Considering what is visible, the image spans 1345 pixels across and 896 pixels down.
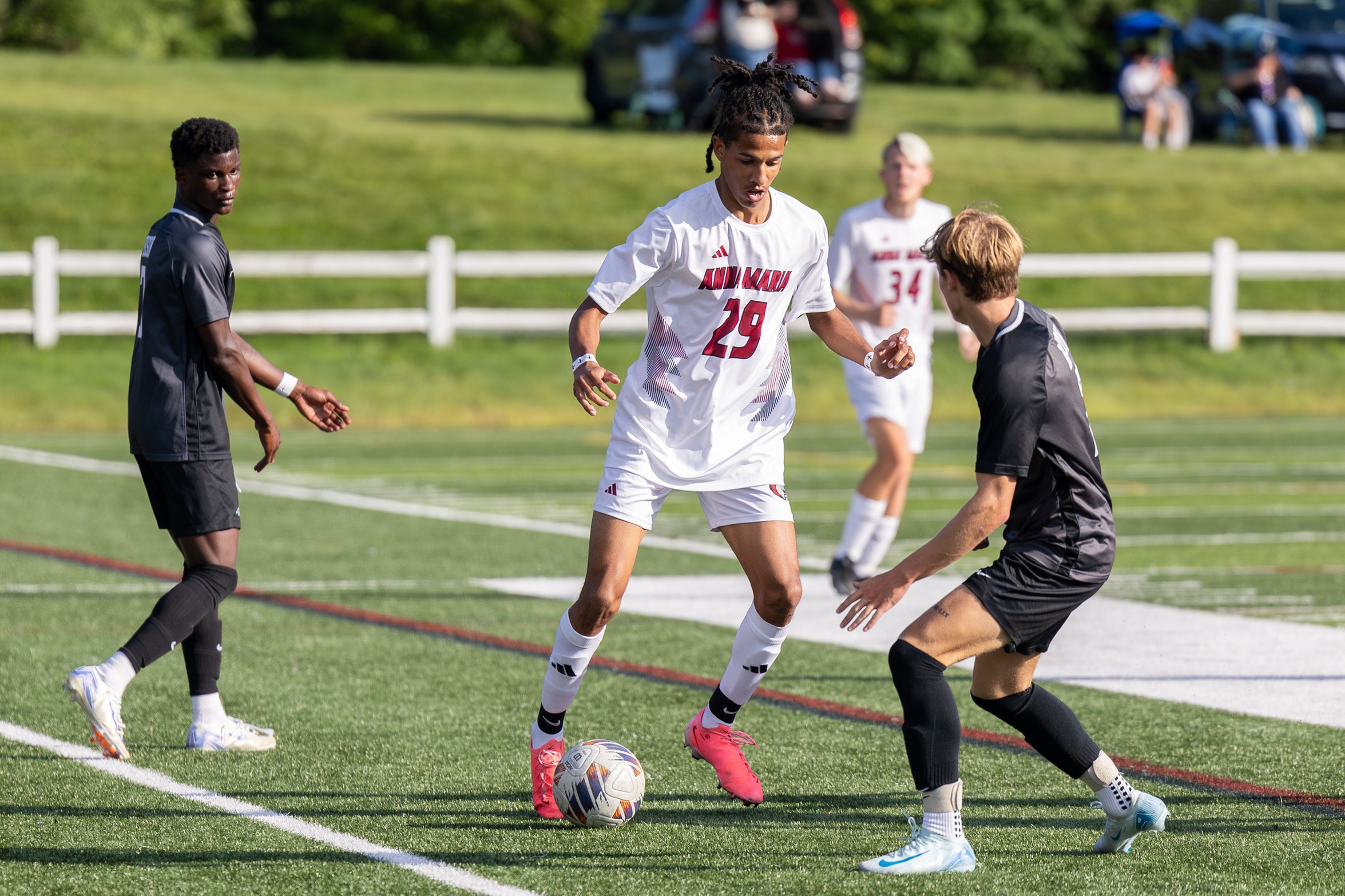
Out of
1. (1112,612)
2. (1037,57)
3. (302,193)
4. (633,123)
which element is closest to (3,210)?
(302,193)

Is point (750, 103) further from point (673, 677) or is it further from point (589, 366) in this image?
point (673, 677)

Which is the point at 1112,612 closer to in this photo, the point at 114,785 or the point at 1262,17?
the point at 114,785

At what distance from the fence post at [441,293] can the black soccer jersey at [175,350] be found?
1541 centimetres

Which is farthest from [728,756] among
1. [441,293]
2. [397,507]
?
[441,293]

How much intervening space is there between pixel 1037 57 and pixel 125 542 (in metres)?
59.0

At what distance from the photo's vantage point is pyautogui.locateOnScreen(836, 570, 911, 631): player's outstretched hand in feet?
15.7

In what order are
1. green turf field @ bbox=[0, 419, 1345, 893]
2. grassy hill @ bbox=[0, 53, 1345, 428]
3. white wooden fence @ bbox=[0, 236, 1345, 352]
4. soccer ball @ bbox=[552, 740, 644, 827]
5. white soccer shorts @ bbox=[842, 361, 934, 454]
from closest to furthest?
green turf field @ bbox=[0, 419, 1345, 893] < soccer ball @ bbox=[552, 740, 644, 827] < white soccer shorts @ bbox=[842, 361, 934, 454] < white wooden fence @ bbox=[0, 236, 1345, 352] < grassy hill @ bbox=[0, 53, 1345, 428]

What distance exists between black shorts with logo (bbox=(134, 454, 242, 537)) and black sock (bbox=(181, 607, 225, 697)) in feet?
1.10

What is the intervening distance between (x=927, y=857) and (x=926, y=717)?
39 cm

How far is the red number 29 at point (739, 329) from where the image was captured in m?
5.69

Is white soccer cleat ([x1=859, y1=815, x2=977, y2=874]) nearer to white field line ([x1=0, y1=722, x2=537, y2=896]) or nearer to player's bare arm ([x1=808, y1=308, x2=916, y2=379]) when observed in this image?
white field line ([x1=0, y1=722, x2=537, y2=896])

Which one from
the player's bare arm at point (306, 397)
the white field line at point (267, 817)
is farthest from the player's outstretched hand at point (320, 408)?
the white field line at point (267, 817)

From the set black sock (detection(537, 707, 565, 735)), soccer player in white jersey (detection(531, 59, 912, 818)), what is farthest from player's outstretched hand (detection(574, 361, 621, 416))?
black sock (detection(537, 707, 565, 735))

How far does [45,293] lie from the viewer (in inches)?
824
